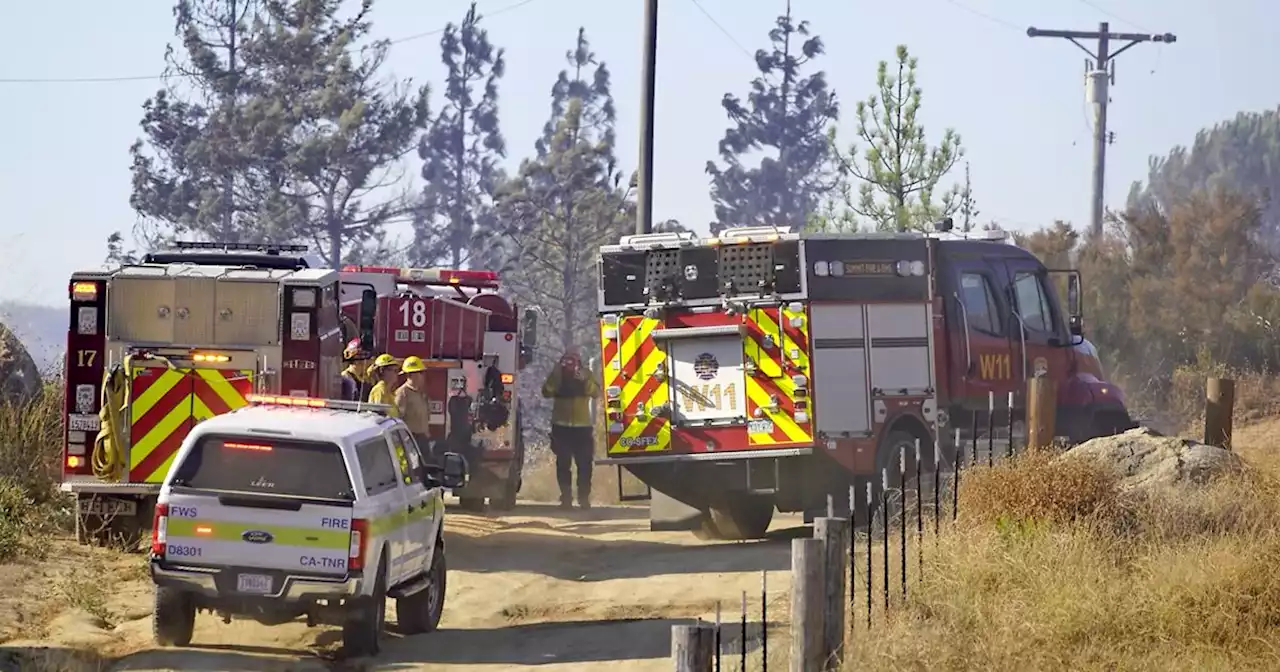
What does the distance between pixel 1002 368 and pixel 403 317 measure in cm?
735

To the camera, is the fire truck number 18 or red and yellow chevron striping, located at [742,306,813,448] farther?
the fire truck number 18

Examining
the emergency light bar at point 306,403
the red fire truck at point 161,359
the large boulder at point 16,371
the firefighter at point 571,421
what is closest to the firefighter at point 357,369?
the red fire truck at point 161,359

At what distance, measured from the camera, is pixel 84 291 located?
17656 millimetres

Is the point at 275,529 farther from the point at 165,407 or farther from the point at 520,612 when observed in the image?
the point at 165,407

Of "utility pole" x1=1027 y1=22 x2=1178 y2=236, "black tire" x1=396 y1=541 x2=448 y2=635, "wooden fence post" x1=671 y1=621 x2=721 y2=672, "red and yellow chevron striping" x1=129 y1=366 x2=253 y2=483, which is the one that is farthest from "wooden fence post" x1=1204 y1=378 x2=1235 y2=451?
"utility pole" x1=1027 y1=22 x2=1178 y2=236

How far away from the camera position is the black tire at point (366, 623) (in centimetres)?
1322

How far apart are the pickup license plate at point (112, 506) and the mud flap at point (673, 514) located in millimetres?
5731

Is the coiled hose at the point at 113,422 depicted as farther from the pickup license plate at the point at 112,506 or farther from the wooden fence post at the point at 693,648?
the wooden fence post at the point at 693,648

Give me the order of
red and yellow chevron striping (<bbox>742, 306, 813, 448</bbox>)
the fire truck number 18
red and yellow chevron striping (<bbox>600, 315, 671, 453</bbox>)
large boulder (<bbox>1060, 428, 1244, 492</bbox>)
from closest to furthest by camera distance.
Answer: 1. large boulder (<bbox>1060, 428, 1244, 492</bbox>)
2. red and yellow chevron striping (<bbox>742, 306, 813, 448</bbox>)
3. red and yellow chevron striping (<bbox>600, 315, 671, 453</bbox>)
4. the fire truck number 18

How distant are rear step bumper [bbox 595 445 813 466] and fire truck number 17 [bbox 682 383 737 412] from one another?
45 cm

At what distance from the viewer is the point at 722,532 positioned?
68.2 ft

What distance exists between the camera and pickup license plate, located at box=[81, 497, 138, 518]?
1773cm

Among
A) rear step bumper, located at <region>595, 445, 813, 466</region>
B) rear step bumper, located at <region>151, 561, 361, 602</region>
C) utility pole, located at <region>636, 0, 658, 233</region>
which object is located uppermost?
utility pole, located at <region>636, 0, 658, 233</region>

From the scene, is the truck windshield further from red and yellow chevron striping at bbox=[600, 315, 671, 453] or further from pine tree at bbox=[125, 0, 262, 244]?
pine tree at bbox=[125, 0, 262, 244]
